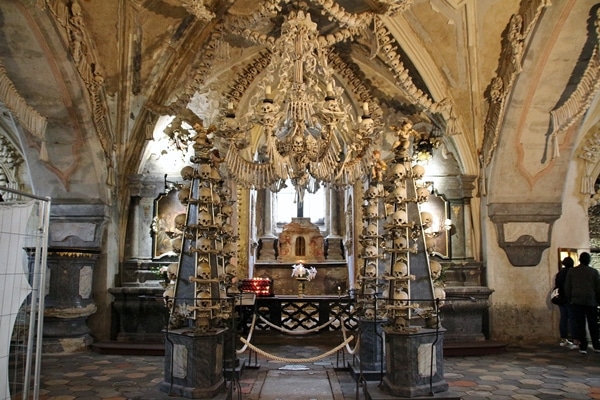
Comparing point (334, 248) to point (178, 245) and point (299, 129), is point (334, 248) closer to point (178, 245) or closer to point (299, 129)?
point (299, 129)

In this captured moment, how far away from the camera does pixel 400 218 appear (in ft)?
16.8

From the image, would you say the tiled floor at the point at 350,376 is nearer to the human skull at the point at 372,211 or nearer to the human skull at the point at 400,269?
the human skull at the point at 400,269

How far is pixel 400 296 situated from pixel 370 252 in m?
1.40

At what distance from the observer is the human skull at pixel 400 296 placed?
16.0 feet

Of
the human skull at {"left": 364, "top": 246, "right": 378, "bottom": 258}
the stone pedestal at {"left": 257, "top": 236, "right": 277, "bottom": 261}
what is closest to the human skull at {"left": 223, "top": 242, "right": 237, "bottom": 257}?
the human skull at {"left": 364, "top": 246, "right": 378, "bottom": 258}

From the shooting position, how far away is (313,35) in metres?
6.45

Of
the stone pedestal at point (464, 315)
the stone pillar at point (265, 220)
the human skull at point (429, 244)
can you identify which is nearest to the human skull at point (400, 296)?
the human skull at point (429, 244)

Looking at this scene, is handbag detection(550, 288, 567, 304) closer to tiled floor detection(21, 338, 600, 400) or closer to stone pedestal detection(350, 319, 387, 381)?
tiled floor detection(21, 338, 600, 400)

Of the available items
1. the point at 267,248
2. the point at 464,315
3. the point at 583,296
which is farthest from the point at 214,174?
the point at 267,248

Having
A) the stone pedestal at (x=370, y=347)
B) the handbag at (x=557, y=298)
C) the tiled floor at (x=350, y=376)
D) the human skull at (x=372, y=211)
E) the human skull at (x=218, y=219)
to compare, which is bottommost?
the tiled floor at (x=350, y=376)

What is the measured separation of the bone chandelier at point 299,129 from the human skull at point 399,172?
950mm

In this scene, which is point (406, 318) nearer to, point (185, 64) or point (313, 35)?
point (313, 35)

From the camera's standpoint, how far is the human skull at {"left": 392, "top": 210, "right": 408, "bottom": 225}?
513cm

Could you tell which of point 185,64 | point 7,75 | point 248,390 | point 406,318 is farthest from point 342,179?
point 7,75
